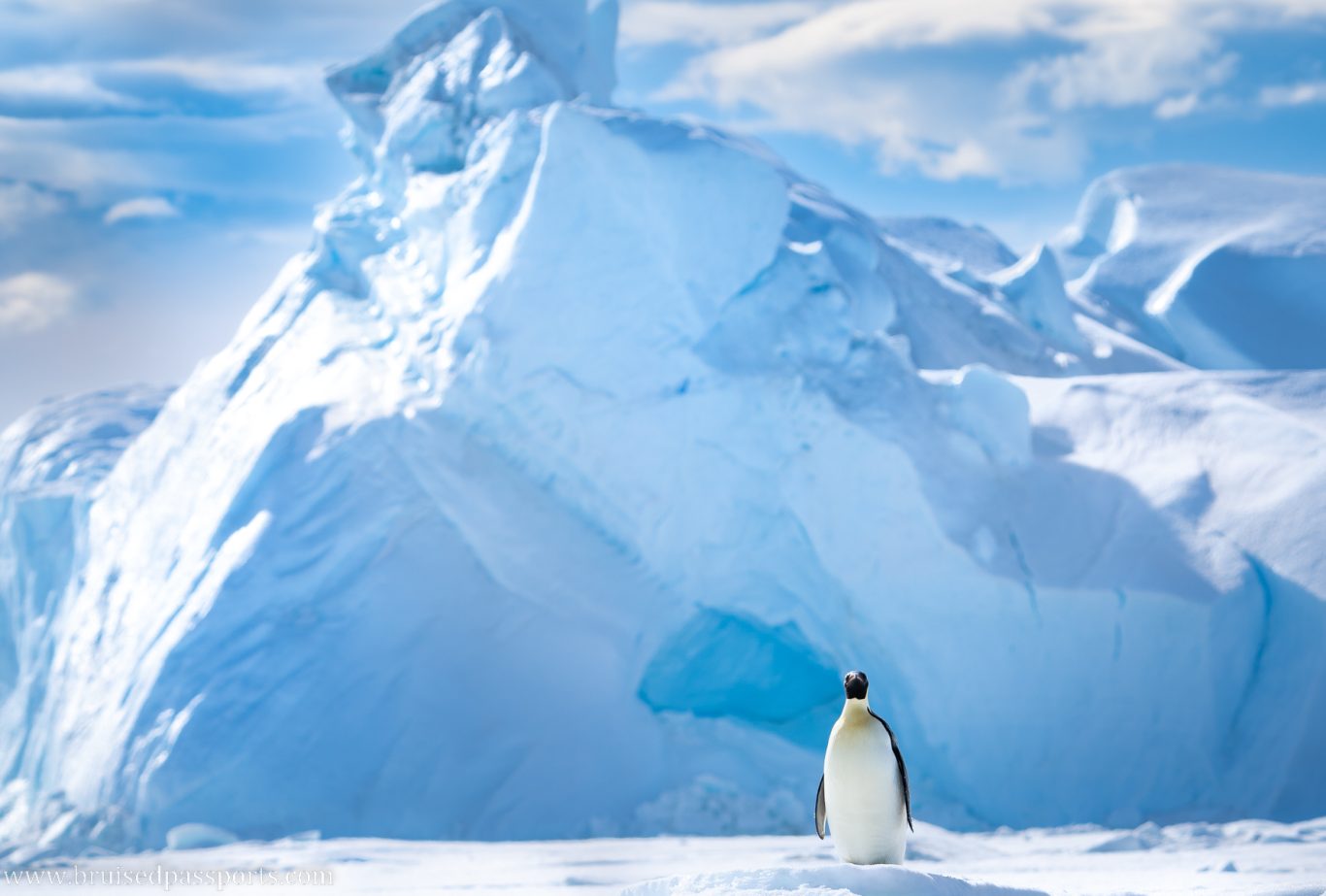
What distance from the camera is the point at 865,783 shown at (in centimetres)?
449

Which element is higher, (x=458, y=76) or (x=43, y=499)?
(x=458, y=76)

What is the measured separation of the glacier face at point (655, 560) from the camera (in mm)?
9375

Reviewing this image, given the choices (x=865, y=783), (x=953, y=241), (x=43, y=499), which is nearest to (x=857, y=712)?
(x=865, y=783)

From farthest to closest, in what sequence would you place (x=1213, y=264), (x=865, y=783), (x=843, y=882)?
(x=1213, y=264)
(x=865, y=783)
(x=843, y=882)

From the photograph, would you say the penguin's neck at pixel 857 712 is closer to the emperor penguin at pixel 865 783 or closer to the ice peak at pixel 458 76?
the emperor penguin at pixel 865 783

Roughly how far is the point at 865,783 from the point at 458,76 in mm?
9331

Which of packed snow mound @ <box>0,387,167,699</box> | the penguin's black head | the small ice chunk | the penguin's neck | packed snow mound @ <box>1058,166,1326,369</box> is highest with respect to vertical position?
packed snow mound @ <box>1058,166,1326,369</box>

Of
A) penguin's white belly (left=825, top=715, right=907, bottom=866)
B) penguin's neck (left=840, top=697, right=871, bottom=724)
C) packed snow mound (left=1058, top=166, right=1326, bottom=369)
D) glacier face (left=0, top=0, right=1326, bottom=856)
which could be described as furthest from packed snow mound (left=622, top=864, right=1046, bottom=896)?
packed snow mound (left=1058, top=166, right=1326, bottom=369)

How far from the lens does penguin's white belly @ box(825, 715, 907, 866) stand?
4484 mm

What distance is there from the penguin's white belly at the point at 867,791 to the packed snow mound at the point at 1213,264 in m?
12.6

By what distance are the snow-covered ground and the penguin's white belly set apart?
884 mm

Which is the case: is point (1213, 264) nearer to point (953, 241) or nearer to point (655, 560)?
point (953, 241)

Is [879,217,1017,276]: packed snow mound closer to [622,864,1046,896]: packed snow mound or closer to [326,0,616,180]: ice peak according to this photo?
[326,0,616,180]: ice peak

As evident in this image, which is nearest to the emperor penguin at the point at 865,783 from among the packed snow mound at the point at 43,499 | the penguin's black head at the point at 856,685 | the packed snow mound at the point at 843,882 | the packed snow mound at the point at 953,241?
the penguin's black head at the point at 856,685
